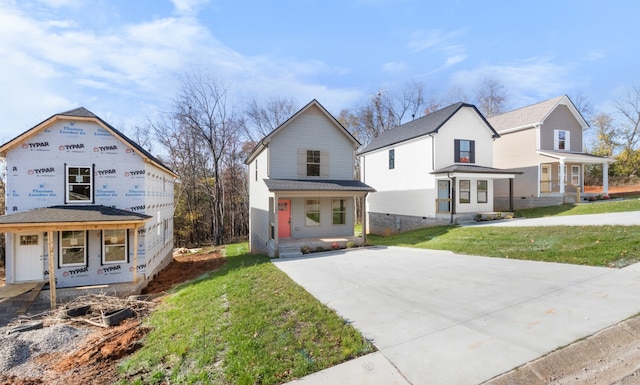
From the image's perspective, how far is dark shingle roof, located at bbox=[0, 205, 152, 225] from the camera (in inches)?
400

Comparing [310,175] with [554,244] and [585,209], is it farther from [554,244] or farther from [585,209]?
[585,209]

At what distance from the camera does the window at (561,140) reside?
867 inches

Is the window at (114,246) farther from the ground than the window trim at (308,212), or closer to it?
closer to it

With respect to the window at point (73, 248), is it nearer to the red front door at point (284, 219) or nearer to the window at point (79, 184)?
the window at point (79, 184)

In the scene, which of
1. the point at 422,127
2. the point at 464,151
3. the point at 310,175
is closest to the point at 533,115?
the point at 464,151

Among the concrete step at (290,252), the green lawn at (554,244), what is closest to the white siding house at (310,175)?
the concrete step at (290,252)

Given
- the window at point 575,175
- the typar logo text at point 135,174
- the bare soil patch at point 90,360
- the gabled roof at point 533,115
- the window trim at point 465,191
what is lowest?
the bare soil patch at point 90,360

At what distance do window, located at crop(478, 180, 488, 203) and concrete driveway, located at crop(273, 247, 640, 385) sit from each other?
38.8 ft

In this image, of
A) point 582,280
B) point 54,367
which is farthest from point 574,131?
point 54,367

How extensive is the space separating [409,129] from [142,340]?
21113mm

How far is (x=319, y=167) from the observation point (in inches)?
641

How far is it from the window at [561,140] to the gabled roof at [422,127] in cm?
535

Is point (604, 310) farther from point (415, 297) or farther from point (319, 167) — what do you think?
point (319, 167)

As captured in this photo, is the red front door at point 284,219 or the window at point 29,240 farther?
the red front door at point 284,219
